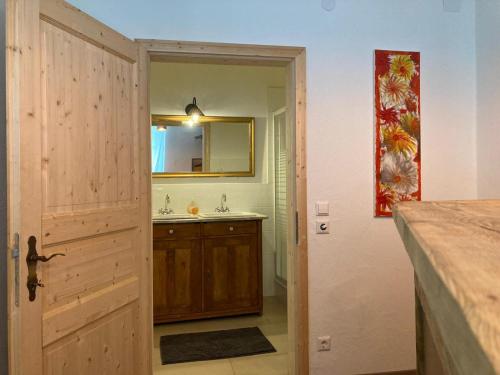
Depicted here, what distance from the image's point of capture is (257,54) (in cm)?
242

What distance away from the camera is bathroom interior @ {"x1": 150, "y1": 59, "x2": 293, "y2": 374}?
141 inches

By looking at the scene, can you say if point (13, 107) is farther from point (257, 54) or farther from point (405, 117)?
point (405, 117)

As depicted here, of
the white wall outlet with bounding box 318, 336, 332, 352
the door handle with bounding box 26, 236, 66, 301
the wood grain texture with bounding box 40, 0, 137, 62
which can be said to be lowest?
the white wall outlet with bounding box 318, 336, 332, 352

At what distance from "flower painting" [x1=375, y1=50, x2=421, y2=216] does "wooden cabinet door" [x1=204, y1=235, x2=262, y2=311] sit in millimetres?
1548

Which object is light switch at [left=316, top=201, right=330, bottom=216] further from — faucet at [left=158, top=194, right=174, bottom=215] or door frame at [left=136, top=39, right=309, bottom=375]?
faucet at [left=158, top=194, right=174, bottom=215]

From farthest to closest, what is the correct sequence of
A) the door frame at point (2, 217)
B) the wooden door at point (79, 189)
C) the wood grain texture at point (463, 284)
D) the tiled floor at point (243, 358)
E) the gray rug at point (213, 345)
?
1. the gray rug at point (213, 345)
2. the tiled floor at point (243, 358)
3. the door frame at point (2, 217)
4. the wooden door at point (79, 189)
5. the wood grain texture at point (463, 284)

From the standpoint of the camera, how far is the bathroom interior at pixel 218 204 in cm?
359

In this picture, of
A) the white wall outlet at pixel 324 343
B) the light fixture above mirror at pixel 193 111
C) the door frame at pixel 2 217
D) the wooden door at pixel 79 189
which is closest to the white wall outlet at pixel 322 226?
the white wall outlet at pixel 324 343

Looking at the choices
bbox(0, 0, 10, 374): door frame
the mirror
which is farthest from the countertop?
bbox(0, 0, 10, 374): door frame

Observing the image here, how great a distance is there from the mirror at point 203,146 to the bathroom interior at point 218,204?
11mm

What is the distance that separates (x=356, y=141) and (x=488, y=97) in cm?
92

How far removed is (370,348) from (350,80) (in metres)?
1.72

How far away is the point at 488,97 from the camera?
2.60 m

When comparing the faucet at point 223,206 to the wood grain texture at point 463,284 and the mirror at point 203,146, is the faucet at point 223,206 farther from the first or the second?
the wood grain texture at point 463,284
